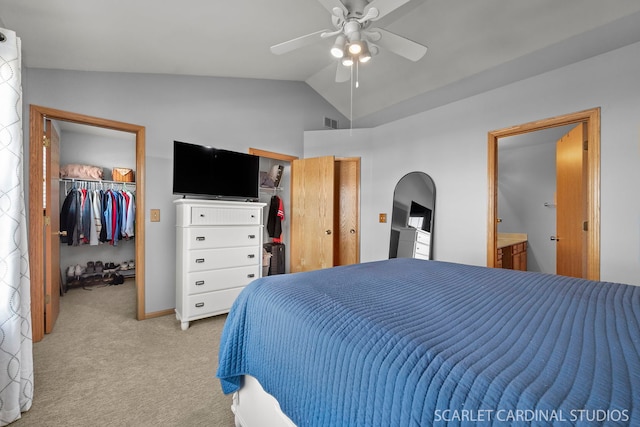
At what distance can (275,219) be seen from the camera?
3.89m

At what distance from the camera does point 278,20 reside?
90.2 inches

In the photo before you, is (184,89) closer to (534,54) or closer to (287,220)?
(287,220)

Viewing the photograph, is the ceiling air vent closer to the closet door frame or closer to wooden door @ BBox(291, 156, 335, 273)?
wooden door @ BBox(291, 156, 335, 273)

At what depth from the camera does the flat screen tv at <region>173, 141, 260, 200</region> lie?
2.63m

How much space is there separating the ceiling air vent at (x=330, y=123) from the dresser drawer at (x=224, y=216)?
191cm

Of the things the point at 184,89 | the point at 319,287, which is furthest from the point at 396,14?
the point at 319,287

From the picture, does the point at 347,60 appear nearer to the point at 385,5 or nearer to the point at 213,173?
the point at 385,5

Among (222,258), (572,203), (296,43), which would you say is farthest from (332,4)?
(572,203)

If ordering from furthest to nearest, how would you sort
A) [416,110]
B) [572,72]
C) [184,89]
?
1. [416,110]
2. [184,89]
3. [572,72]

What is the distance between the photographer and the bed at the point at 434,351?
0.47 m

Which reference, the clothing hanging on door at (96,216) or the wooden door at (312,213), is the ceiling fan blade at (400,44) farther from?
the clothing hanging on door at (96,216)

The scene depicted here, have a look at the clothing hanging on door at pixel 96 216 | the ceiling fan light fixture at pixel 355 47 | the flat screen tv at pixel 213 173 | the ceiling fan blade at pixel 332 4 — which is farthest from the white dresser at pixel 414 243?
the clothing hanging on door at pixel 96 216

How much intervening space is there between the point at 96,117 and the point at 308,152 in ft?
7.84

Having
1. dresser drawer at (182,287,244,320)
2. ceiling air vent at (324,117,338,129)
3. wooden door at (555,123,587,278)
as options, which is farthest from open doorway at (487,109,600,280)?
dresser drawer at (182,287,244,320)
